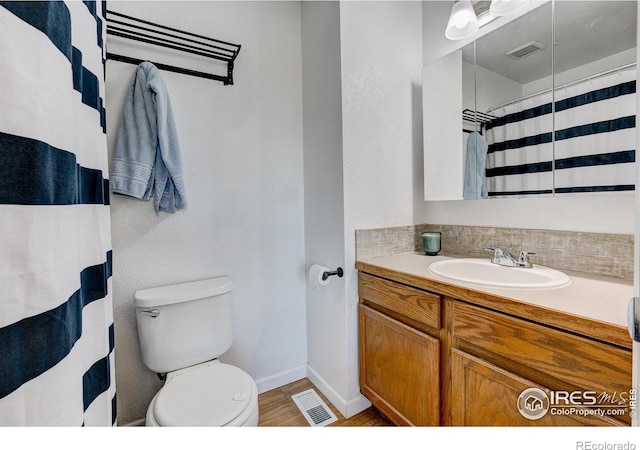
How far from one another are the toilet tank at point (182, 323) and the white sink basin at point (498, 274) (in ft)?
3.31

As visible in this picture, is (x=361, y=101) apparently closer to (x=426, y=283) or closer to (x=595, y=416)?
(x=426, y=283)

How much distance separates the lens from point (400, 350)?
1.22 meters

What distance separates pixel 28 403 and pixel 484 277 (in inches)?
56.9

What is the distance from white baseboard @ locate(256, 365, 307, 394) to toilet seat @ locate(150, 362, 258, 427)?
553 mm

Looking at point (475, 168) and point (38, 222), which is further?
point (475, 168)

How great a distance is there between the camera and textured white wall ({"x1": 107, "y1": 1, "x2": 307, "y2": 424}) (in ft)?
4.33

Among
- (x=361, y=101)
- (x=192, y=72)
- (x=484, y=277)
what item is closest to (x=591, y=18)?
(x=361, y=101)

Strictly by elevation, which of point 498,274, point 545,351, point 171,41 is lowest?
point 545,351

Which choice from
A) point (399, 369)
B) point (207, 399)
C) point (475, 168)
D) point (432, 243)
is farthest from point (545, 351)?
point (207, 399)

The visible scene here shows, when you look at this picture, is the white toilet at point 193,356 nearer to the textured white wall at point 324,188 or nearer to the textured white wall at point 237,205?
the textured white wall at point 237,205

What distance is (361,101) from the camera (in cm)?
146

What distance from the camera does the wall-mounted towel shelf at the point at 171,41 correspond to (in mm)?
1256

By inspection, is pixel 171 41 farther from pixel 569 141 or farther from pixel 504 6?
pixel 569 141

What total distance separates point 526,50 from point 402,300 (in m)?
1.26
